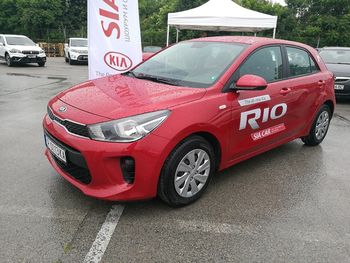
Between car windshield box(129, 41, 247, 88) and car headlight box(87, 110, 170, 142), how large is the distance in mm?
869

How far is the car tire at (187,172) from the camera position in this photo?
320 centimetres

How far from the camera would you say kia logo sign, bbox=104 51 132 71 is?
21.1ft

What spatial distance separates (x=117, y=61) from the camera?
651 cm

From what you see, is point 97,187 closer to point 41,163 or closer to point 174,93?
point 174,93

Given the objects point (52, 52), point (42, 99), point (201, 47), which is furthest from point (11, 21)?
point (201, 47)

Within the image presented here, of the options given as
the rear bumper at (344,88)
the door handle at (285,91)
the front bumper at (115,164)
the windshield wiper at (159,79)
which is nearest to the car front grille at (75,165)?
the front bumper at (115,164)

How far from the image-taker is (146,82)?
12.9 feet

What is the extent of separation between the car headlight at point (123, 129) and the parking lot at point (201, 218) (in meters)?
0.76

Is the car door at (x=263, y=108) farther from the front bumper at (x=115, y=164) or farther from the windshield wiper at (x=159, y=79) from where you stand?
the front bumper at (x=115, y=164)

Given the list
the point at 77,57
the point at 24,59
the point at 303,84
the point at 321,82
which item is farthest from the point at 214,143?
the point at 77,57

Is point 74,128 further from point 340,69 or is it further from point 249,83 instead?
point 340,69

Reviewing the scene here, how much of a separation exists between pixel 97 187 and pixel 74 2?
43.5 metres

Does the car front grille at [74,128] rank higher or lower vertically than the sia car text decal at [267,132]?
higher

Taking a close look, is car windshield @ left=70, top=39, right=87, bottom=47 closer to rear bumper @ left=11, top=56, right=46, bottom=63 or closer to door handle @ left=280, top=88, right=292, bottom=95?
rear bumper @ left=11, top=56, right=46, bottom=63
